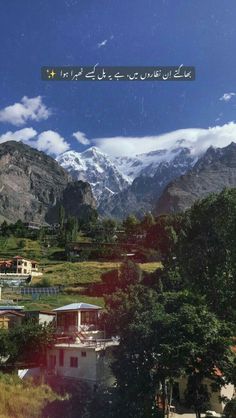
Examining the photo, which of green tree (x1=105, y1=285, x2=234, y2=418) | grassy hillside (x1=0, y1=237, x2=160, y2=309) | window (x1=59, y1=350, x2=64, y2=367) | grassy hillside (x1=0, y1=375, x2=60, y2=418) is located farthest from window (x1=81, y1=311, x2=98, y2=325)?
grassy hillside (x1=0, y1=237, x2=160, y2=309)

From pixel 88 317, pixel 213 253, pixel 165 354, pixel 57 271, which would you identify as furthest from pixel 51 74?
pixel 57 271

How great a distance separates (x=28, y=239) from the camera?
14200 centimetres

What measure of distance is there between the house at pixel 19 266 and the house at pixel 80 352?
53121mm

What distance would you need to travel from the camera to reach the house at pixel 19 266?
3842 inches

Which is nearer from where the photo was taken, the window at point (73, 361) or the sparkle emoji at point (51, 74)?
→ the sparkle emoji at point (51, 74)

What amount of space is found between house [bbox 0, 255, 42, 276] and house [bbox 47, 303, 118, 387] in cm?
5312

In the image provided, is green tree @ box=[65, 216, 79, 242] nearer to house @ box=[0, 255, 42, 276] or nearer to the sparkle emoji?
house @ box=[0, 255, 42, 276]

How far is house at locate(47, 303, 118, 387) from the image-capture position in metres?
37.0

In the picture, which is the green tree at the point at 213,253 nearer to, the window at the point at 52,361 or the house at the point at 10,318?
the window at the point at 52,361

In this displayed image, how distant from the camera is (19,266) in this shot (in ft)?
323

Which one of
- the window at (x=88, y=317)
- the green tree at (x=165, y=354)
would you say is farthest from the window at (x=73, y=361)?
the green tree at (x=165, y=354)

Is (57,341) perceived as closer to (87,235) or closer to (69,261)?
(69,261)

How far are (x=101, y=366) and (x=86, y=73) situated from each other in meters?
21.7

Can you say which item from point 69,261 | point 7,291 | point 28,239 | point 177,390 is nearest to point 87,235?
point 28,239
